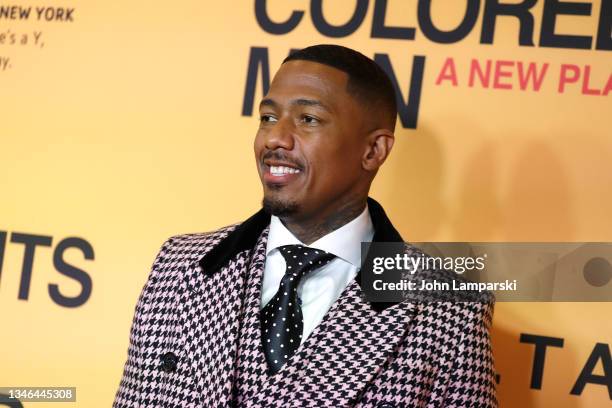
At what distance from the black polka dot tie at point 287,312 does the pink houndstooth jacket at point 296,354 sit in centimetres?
3

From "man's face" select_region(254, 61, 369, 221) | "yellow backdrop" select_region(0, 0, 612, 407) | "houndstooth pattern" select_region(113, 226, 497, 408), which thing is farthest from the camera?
"yellow backdrop" select_region(0, 0, 612, 407)

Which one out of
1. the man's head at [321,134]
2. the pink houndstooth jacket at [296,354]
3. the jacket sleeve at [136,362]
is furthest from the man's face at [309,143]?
the jacket sleeve at [136,362]

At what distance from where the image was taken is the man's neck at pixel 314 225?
5.86ft

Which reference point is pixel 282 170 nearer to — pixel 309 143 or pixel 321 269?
pixel 309 143

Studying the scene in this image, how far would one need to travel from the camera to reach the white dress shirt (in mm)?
1736

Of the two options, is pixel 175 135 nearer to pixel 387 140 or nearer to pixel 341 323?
pixel 387 140

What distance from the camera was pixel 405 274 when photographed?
1.76 meters

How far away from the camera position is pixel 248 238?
71.0 inches

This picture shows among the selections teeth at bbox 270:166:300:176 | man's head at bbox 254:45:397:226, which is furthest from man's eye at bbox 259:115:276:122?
teeth at bbox 270:166:300:176

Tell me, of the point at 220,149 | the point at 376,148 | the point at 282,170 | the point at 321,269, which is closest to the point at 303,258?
the point at 321,269

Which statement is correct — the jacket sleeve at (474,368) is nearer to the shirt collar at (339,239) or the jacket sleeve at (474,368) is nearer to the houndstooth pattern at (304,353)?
the houndstooth pattern at (304,353)

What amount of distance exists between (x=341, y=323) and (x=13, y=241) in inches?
42.0

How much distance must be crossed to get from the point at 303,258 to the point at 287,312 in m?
0.10

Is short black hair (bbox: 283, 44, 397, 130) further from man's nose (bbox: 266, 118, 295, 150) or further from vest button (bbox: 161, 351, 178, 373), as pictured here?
vest button (bbox: 161, 351, 178, 373)
